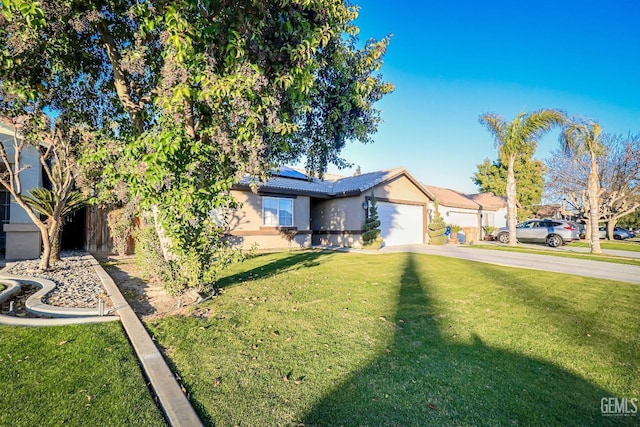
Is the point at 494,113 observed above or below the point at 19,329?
above

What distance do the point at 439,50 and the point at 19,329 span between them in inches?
655

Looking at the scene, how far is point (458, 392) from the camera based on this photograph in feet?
9.86

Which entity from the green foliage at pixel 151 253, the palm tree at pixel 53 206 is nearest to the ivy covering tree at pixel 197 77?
the green foliage at pixel 151 253

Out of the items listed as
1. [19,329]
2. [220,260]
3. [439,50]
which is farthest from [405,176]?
[19,329]

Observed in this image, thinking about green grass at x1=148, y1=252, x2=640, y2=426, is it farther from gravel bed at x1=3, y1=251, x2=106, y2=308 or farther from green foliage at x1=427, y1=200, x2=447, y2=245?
green foliage at x1=427, y1=200, x2=447, y2=245

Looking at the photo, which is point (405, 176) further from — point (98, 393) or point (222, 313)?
point (98, 393)

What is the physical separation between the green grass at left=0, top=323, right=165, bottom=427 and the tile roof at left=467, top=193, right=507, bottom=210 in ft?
110

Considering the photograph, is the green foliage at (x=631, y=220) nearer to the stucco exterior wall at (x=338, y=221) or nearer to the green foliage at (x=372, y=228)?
the green foliage at (x=372, y=228)

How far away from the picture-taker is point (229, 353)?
12.4 feet

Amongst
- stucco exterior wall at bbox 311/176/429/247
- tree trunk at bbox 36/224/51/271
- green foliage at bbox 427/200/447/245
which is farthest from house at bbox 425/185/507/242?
tree trunk at bbox 36/224/51/271

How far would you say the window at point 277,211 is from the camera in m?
15.7

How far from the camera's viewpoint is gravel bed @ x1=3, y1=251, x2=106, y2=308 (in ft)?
18.6

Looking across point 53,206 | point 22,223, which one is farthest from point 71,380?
point 22,223

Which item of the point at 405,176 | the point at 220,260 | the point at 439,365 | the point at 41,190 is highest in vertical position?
the point at 405,176
